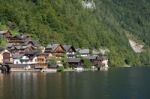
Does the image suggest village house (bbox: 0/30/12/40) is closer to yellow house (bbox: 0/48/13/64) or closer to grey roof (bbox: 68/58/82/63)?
yellow house (bbox: 0/48/13/64)

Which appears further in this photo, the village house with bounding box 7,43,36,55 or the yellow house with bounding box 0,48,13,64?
the village house with bounding box 7,43,36,55

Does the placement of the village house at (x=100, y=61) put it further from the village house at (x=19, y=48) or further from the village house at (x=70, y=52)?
the village house at (x=19, y=48)

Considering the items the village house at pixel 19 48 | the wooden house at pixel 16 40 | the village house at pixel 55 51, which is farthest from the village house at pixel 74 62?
the wooden house at pixel 16 40

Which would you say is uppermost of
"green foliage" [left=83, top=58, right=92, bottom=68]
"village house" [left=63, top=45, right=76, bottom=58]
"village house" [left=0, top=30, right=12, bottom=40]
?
"village house" [left=0, top=30, right=12, bottom=40]

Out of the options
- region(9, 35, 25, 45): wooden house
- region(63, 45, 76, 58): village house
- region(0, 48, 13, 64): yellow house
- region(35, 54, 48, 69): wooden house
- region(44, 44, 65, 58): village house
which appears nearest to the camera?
region(0, 48, 13, 64): yellow house

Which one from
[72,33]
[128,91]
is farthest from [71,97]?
[72,33]

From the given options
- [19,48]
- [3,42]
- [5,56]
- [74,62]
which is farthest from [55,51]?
[5,56]

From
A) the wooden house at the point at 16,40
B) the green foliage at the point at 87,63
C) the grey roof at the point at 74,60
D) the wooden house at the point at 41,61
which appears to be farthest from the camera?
the wooden house at the point at 16,40

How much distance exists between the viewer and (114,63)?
190 meters

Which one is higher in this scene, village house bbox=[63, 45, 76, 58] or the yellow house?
village house bbox=[63, 45, 76, 58]

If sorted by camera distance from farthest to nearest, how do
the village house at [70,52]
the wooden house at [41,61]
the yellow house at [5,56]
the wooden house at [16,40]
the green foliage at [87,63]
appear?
the wooden house at [16,40] → the village house at [70,52] → the green foliage at [87,63] → the wooden house at [41,61] → the yellow house at [5,56]

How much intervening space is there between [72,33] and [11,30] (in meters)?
29.2

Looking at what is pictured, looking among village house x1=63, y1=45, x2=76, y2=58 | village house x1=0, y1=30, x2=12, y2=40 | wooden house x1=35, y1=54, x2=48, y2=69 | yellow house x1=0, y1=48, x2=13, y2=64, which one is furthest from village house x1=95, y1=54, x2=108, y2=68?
yellow house x1=0, y1=48, x2=13, y2=64

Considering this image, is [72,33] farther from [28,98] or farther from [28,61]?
[28,98]
